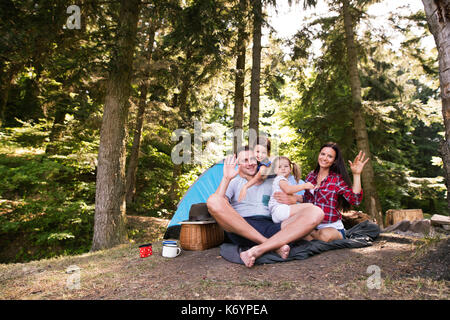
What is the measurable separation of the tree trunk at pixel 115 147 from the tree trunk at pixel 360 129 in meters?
5.95

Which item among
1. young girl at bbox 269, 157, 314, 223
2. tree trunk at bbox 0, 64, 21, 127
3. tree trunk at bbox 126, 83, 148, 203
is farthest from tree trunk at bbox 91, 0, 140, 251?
tree trunk at bbox 126, 83, 148, 203

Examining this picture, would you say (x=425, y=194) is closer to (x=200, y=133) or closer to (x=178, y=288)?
(x=200, y=133)

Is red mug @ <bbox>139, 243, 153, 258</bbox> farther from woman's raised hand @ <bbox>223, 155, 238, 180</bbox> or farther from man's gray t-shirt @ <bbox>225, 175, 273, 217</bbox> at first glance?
woman's raised hand @ <bbox>223, 155, 238, 180</bbox>

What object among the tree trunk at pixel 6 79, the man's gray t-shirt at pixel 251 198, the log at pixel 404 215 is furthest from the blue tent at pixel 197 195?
the tree trunk at pixel 6 79

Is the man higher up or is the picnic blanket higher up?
the man

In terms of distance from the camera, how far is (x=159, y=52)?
9305 mm

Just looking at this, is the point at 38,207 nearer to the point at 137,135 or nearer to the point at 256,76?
the point at 137,135

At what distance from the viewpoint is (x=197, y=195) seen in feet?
16.3

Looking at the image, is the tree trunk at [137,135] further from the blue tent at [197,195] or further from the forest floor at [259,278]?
the forest floor at [259,278]

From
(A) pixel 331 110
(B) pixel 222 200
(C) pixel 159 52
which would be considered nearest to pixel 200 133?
(C) pixel 159 52

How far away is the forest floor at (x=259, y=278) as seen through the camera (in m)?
1.91

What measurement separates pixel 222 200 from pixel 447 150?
2022 mm

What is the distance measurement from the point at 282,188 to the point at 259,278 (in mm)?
1144

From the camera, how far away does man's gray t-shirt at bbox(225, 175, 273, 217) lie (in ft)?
10.6
